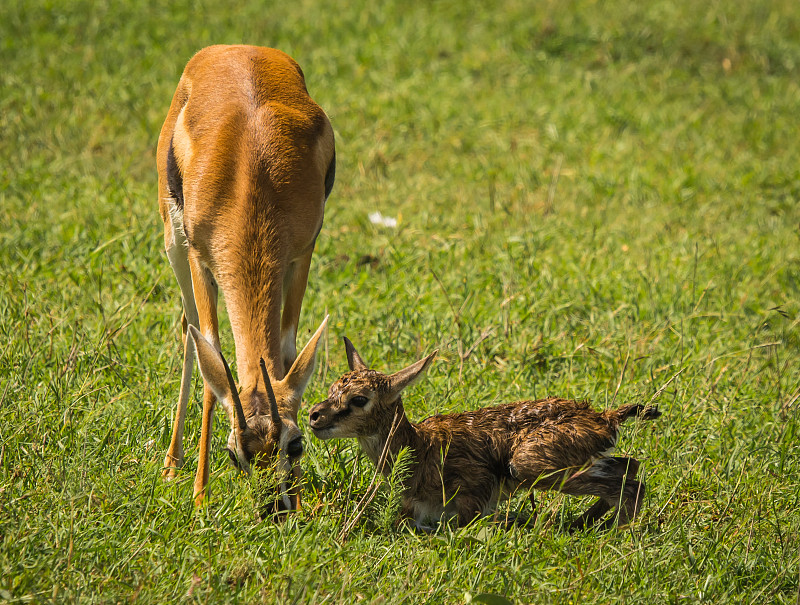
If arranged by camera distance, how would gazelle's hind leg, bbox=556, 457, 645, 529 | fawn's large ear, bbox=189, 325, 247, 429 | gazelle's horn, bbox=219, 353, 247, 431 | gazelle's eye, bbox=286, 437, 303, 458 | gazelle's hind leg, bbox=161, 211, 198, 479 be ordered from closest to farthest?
gazelle's horn, bbox=219, 353, 247, 431
gazelle's eye, bbox=286, 437, 303, 458
fawn's large ear, bbox=189, 325, 247, 429
gazelle's hind leg, bbox=556, 457, 645, 529
gazelle's hind leg, bbox=161, 211, 198, 479

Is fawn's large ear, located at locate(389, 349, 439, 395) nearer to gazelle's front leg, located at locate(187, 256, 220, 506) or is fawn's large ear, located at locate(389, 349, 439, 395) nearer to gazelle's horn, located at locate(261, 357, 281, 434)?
gazelle's horn, located at locate(261, 357, 281, 434)

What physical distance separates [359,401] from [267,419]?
0.46 metres

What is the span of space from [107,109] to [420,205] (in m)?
3.40

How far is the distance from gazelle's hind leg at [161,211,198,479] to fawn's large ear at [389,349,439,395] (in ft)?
3.59

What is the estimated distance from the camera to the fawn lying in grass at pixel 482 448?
3.75 m

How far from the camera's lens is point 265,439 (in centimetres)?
337

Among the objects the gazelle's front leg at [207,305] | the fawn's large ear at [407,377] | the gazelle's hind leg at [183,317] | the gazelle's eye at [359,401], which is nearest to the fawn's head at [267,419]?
the gazelle's eye at [359,401]

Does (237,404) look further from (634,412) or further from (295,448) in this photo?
(634,412)

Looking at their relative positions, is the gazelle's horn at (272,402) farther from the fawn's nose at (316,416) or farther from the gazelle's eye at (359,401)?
the gazelle's eye at (359,401)

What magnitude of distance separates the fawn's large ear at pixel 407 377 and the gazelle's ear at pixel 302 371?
0.33m

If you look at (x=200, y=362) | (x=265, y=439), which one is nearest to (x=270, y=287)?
(x=200, y=362)

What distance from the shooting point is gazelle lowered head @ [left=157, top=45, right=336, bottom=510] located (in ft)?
11.7

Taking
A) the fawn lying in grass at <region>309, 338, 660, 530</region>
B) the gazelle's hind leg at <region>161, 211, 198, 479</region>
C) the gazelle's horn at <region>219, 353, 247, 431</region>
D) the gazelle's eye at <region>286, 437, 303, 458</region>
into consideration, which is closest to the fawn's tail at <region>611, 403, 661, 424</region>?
the fawn lying in grass at <region>309, 338, 660, 530</region>

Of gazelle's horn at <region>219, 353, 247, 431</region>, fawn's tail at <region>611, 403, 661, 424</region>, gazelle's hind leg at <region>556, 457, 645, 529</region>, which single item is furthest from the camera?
fawn's tail at <region>611, 403, 661, 424</region>
